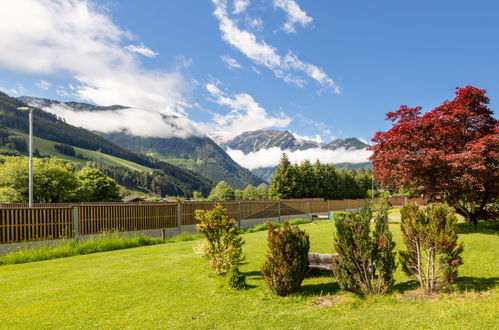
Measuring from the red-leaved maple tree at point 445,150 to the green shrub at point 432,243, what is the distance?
8.43m

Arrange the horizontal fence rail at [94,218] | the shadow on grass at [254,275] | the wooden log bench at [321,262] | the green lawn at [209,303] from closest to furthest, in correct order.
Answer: the green lawn at [209,303]
the wooden log bench at [321,262]
the shadow on grass at [254,275]
the horizontal fence rail at [94,218]

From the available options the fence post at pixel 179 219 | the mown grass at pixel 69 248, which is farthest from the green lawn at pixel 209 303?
the fence post at pixel 179 219

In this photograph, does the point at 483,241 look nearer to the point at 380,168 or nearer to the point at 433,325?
the point at 380,168

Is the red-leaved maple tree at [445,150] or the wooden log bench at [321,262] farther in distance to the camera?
the red-leaved maple tree at [445,150]

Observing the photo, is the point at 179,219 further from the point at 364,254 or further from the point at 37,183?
the point at 37,183

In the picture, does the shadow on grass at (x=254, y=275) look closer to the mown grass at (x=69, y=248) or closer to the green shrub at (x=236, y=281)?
the green shrub at (x=236, y=281)

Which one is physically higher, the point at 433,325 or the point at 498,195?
Result: the point at 498,195

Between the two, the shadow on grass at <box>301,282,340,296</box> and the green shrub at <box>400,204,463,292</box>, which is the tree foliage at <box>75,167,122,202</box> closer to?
the shadow on grass at <box>301,282,340,296</box>

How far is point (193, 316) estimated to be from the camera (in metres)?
5.30

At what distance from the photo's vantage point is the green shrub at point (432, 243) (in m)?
5.64

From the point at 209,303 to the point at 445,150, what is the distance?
1317cm

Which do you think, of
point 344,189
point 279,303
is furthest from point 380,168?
point 344,189

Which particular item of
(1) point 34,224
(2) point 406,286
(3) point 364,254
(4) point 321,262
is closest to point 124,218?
(1) point 34,224

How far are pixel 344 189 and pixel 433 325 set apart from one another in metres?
69.5
